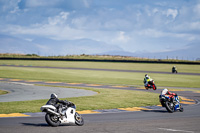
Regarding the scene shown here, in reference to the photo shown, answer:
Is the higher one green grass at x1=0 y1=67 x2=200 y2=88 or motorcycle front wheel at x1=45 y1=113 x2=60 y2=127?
motorcycle front wheel at x1=45 y1=113 x2=60 y2=127

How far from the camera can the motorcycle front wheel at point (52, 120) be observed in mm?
14398

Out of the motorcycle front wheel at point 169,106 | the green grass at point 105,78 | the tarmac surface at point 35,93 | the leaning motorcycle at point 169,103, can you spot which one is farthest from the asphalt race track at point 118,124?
the green grass at point 105,78

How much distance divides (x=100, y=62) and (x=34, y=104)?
7686cm

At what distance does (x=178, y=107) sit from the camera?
67.9 feet

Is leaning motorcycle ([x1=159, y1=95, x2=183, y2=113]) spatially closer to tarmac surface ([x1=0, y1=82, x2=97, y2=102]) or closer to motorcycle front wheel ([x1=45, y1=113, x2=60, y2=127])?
motorcycle front wheel ([x1=45, y1=113, x2=60, y2=127])

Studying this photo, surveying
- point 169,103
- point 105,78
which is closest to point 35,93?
point 169,103

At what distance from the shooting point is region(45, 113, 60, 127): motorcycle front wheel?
14398mm

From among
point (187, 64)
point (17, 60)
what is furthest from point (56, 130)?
point (17, 60)

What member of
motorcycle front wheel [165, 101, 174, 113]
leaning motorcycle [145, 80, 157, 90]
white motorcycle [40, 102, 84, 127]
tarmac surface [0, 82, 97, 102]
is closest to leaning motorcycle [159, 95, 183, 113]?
motorcycle front wheel [165, 101, 174, 113]

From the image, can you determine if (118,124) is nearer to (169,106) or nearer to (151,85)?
(169,106)

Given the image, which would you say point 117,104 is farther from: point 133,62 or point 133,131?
point 133,62

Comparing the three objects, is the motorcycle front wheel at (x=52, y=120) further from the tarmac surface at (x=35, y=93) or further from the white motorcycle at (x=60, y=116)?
the tarmac surface at (x=35, y=93)

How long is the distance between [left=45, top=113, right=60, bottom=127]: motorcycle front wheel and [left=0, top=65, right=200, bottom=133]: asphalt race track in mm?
234

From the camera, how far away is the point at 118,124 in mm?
15672
